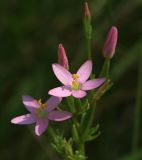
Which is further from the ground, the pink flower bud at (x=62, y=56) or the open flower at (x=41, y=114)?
the pink flower bud at (x=62, y=56)

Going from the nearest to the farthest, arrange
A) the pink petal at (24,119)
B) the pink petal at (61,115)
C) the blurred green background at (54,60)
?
1. the pink petal at (61,115)
2. the pink petal at (24,119)
3. the blurred green background at (54,60)

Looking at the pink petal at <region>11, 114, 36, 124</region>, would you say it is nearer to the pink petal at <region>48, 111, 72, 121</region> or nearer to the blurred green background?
the pink petal at <region>48, 111, 72, 121</region>

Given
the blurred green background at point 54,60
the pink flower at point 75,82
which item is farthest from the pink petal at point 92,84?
the blurred green background at point 54,60

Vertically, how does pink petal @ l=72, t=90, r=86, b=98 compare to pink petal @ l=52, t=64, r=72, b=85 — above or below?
below

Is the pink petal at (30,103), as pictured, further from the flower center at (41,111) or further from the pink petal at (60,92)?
the pink petal at (60,92)

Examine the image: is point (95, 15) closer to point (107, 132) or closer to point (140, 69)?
point (140, 69)

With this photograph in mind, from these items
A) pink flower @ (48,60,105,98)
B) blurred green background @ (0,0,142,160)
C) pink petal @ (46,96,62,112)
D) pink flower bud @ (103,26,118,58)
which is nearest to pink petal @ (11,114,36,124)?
pink petal @ (46,96,62,112)

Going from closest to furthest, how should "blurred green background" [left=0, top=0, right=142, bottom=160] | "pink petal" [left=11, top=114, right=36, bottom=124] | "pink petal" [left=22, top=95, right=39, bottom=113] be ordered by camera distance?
1. "pink petal" [left=11, top=114, right=36, bottom=124]
2. "pink petal" [left=22, top=95, right=39, bottom=113]
3. "blurred green background" [left=0, top=0, right=142, bottom=160]

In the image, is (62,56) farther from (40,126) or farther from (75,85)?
(40,126)

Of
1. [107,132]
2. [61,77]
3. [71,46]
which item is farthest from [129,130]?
[61,77]
